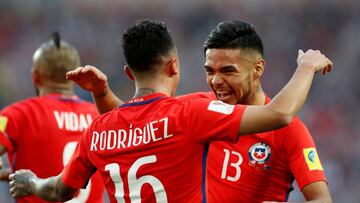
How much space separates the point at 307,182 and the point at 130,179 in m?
1.01

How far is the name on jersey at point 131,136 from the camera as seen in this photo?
3682mm

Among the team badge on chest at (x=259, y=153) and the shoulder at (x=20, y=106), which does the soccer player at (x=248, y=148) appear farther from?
the shoulder at (x=20, y=106)

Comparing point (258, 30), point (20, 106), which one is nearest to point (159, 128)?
point (20, 106)

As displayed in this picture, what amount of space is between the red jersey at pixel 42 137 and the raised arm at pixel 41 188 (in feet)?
5.44

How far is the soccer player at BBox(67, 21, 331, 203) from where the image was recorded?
13.8ft

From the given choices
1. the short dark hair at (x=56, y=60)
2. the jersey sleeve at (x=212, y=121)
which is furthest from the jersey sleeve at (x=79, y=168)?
the short dark hair at (x=56, y=60)

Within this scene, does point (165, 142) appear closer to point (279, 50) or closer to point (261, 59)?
point (261, 59)

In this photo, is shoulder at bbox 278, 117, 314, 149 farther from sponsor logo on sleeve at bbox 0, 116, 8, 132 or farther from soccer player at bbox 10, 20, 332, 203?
sponsor logo on sleeve at bbox 0, 116, 8, 132

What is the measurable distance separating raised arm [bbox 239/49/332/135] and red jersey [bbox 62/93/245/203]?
6 cm

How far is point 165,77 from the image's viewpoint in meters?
3.85

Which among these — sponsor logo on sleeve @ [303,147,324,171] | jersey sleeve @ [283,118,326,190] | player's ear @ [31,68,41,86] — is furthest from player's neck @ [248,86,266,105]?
player's ear @ [31,68,41,86]

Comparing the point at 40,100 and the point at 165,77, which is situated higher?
the point at 165,77

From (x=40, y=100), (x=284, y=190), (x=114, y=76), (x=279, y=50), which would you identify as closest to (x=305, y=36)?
(x=279, y=50)

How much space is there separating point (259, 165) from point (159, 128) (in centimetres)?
95
